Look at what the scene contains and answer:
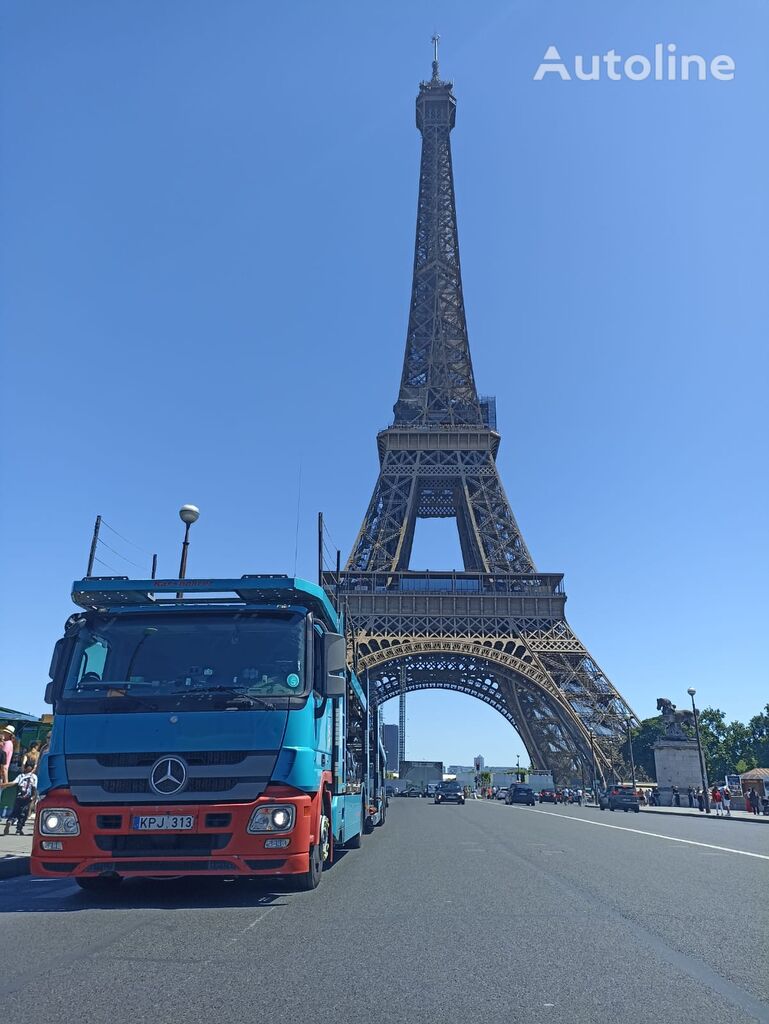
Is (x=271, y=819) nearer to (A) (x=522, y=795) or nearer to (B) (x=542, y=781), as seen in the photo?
(A) (x=522, y=795)

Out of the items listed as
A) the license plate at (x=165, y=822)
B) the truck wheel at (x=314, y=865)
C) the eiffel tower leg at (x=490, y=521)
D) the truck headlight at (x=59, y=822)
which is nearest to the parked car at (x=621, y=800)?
the eiffel tower leg at (x=490, y=521)

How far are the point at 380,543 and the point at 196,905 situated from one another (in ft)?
166

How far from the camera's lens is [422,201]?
3071 inches

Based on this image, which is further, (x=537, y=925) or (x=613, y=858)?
(x=613, y=858)

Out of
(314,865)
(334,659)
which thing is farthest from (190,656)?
(314,865)

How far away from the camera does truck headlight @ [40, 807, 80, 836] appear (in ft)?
24.4

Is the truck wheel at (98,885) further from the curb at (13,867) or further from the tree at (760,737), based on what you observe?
the tree at (760,737)

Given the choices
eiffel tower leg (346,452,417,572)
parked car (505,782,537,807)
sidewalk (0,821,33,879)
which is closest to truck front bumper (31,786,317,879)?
sidewalk (0,821,33,879)

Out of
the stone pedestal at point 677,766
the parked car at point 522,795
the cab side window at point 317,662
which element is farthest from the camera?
the parked car at point 522,795

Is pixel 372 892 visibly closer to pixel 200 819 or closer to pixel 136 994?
pixel 200 819

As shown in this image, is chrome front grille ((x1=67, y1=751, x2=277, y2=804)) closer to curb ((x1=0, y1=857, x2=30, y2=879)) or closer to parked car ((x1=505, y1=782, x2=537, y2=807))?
curb ((x1=0, y1=857, x2=30, y2=879))

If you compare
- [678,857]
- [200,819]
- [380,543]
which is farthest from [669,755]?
[200,819]

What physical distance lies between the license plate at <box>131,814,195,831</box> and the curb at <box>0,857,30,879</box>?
4.61 metres

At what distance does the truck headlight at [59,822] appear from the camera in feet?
24.4
